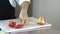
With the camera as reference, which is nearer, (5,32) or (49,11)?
(5,32)

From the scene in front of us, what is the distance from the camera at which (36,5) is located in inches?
49.6

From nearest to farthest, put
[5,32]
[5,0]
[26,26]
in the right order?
[5,32] → [26,26] → [5,0]

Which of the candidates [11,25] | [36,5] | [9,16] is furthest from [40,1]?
[11,25]

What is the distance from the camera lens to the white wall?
125cm

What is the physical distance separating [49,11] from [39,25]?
1.56 feet

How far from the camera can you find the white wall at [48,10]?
1.25 meters

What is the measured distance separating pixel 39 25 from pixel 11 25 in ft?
0.54

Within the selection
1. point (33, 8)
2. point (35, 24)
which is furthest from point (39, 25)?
point (33, 8)

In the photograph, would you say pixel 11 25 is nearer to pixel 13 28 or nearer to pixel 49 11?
pixel 13 28

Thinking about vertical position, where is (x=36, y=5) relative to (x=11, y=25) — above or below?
above

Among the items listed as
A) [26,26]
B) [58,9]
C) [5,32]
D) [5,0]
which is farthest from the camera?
[58,9]

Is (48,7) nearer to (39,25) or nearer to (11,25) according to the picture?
(39,25)

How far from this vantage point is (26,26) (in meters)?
0.79

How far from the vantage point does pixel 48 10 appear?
126 cm
